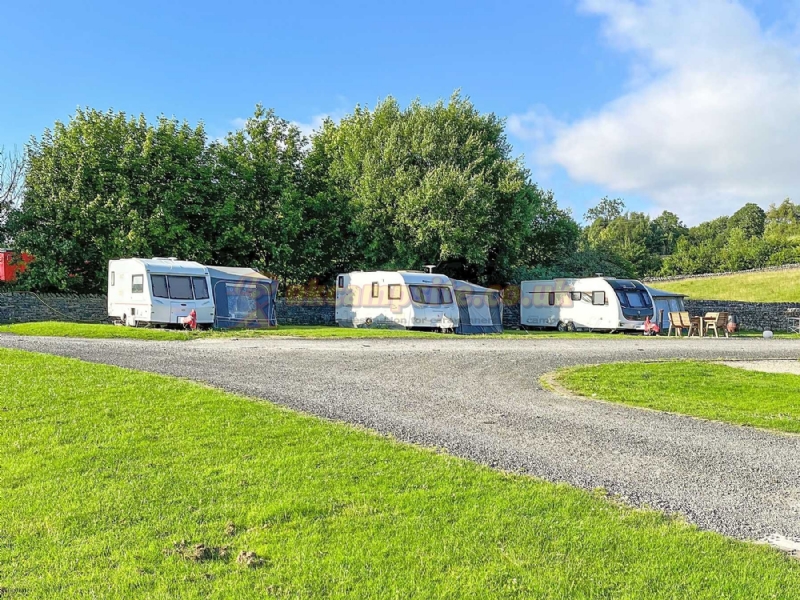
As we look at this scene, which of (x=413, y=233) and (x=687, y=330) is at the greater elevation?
(x=413, y=233)

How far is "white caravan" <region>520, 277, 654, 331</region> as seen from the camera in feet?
93.8

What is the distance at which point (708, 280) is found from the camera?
58.1 metres

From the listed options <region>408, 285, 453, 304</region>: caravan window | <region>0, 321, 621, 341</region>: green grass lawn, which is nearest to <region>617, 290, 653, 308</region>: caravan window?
<region>408, 285, 453, 304</region>: caravan window

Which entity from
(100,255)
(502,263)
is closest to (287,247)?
(100,255)

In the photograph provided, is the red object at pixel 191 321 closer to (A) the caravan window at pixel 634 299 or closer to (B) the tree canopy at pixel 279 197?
(B) the tree canopy at pixel 279 197

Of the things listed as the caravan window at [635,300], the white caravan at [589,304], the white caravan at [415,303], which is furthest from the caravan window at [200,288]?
the caravan window at [635,300]

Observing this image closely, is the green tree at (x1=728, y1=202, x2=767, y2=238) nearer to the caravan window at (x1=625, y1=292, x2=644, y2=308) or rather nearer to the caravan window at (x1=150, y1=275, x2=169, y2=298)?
the caravan window at (x1=625, y1=292, x2=644, y2=308)

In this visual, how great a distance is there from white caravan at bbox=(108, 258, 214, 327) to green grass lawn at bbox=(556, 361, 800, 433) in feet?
46.4

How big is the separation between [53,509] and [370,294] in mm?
21907

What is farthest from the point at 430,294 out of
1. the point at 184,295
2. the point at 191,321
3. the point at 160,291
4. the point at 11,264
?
the point at 11,264

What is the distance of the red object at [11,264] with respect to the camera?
26.0 m

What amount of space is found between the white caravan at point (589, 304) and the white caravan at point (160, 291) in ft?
53.2

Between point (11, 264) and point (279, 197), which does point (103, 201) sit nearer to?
point (11, 264)

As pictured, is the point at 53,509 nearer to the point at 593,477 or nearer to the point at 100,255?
the point at 593,477
